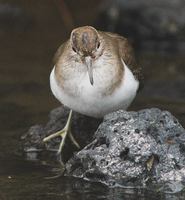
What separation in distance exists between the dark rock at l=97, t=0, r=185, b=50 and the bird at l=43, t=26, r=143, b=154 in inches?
197

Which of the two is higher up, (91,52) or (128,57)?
(91,52)

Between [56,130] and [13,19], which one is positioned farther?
[13,19]

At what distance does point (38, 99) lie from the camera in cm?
921

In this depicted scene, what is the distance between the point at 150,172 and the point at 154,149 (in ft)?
0.60

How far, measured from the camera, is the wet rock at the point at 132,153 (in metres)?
5.94

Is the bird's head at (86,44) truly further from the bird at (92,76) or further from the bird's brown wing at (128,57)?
the bird's brown wing at (128,57)

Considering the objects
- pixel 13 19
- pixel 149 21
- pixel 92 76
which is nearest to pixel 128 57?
pixel 92 76

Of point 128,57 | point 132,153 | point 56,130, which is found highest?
point 128,57

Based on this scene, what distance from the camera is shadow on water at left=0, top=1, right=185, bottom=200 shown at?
5926 mm

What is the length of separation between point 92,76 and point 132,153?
33.0 inches

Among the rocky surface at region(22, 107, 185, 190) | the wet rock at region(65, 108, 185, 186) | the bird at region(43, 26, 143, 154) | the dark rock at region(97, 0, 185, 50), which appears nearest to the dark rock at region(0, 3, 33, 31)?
the dark rock at region(97, 0, 185, 50)

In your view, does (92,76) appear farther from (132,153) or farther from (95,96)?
(132,153)

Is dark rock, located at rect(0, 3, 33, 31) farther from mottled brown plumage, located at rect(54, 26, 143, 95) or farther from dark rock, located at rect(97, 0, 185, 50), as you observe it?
mottled brown plumage, located at rect(54, 26, 143, 95)


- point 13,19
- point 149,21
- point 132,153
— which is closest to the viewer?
point 132,153
